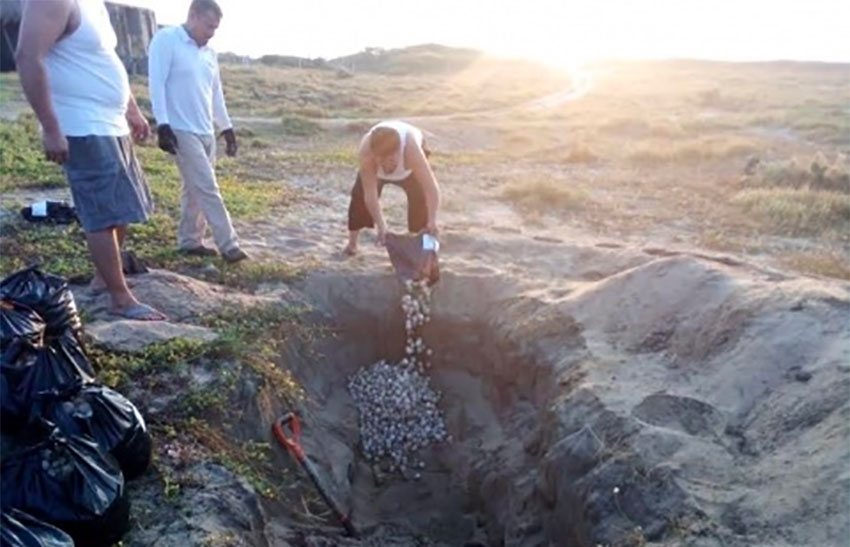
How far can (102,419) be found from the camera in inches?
131

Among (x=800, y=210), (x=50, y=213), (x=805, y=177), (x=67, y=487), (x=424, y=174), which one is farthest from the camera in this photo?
(x=805, y=177)

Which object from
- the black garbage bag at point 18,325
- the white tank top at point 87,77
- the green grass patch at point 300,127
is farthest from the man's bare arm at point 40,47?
the green grass patch at point 300,127

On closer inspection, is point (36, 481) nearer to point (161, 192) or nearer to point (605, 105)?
point (161, 192)

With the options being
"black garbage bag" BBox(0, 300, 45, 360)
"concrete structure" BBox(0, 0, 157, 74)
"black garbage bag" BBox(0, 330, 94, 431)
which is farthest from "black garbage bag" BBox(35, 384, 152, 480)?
"concrete structure" BBox(0, 0, 157, 74)

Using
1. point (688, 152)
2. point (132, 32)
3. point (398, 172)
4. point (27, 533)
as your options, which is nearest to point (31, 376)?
point (27, 533)

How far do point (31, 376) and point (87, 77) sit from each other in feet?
5.41

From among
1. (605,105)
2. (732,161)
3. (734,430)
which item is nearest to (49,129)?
(734,430)

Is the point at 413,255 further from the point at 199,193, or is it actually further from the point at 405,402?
the point at 199,193

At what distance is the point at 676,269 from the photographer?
5594 millimetres

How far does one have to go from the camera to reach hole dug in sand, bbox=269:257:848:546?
12.3 ft

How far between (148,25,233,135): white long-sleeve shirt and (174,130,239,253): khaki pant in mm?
104

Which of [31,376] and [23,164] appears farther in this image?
[23,164]

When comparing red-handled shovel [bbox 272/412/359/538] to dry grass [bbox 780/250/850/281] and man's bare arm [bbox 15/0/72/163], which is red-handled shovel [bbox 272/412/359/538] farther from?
dry grass [bbox 780/250/850/281]

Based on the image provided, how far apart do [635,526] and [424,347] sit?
3.01m
